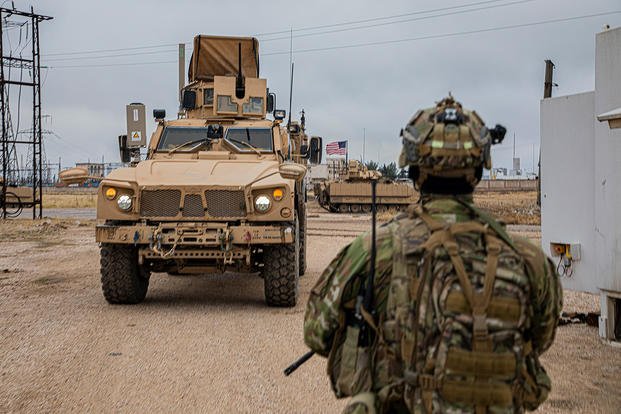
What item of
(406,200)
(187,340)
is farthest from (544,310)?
(406,200)

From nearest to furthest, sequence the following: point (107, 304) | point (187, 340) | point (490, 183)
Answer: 1. point (187, 340)
2. point (107, 304)
3. point (490, 183)

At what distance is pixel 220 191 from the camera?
26.2 feet

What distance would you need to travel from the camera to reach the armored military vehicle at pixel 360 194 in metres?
35.2

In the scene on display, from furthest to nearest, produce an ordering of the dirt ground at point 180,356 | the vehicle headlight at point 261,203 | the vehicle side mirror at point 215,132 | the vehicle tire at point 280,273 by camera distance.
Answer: the vehicle side mirror at point 215,132 < the vehicle tire at point 280,273 < the vehicle headlight at point 261,203 < the dirt ground at point 180,356

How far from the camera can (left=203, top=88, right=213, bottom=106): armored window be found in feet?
34.6

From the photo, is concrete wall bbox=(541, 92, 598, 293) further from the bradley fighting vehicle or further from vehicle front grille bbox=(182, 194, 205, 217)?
vehicle front grille bbox=(182, 194, 205, 217)

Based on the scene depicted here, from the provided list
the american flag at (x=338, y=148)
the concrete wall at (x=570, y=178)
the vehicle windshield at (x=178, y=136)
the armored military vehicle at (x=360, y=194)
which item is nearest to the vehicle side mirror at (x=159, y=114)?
the vehicle windshield at (x=178, y=136)

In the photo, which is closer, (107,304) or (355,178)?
(107,304)

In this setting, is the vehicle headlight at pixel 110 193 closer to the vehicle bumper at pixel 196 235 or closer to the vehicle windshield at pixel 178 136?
the vehicle bumper at pixel 196 235

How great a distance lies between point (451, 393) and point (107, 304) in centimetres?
690

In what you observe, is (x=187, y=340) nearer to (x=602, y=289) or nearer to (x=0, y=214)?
(x=602, y=289)

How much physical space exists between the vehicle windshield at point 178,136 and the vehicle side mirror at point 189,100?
1.13 meters

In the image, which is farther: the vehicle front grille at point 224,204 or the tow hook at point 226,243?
the vehicle front grille at point 224,204

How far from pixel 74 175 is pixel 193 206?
4.95ft
